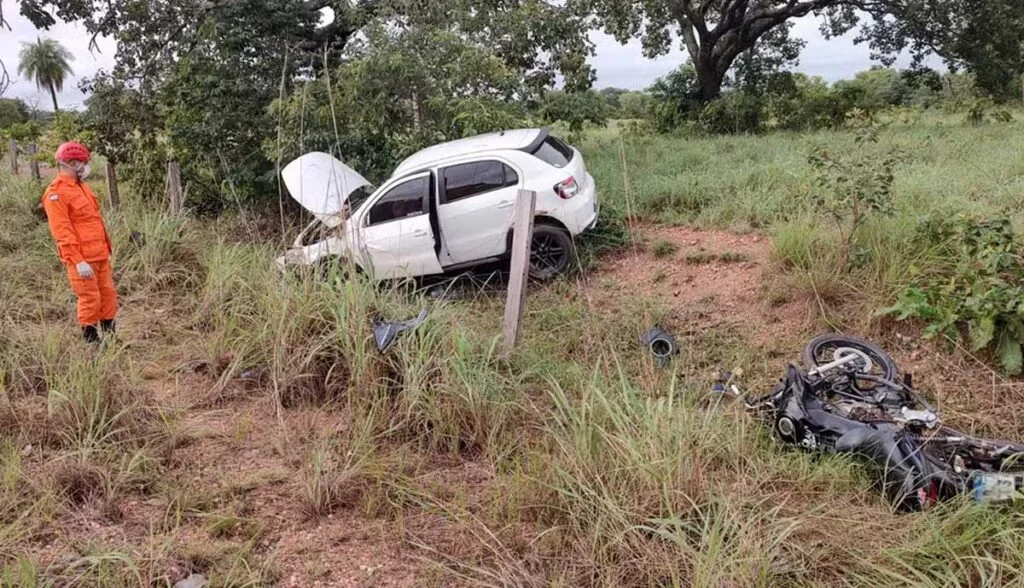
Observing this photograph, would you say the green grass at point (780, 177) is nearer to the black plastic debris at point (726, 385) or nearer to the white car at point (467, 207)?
the white car at point (467, 207)

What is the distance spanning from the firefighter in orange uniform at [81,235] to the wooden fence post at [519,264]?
9.37ft

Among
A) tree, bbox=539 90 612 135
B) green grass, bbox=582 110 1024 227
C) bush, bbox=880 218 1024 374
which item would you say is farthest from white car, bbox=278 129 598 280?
tree, bbox=539 90 612 135

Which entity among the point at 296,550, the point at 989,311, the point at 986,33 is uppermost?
the point at 986,33

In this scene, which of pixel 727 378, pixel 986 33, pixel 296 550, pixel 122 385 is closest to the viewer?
pixel 296 550

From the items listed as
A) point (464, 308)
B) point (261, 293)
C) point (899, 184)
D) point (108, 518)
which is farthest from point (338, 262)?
point (899, 184)

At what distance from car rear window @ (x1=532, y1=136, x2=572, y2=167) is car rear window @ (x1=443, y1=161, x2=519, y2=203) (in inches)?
17.7

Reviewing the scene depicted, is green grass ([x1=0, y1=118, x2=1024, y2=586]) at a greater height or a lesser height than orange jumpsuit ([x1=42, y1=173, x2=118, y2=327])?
lesser

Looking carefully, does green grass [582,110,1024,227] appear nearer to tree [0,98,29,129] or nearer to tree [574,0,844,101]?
tree [574,0,844,101]

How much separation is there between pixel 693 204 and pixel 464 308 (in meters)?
3.59

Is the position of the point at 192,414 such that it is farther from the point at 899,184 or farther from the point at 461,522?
the point at 899,184

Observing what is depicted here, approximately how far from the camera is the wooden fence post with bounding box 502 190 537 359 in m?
4.08

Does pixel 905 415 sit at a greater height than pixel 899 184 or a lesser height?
lesser

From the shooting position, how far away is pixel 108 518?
287 cm

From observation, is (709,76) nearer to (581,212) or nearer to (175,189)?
(581,212)
